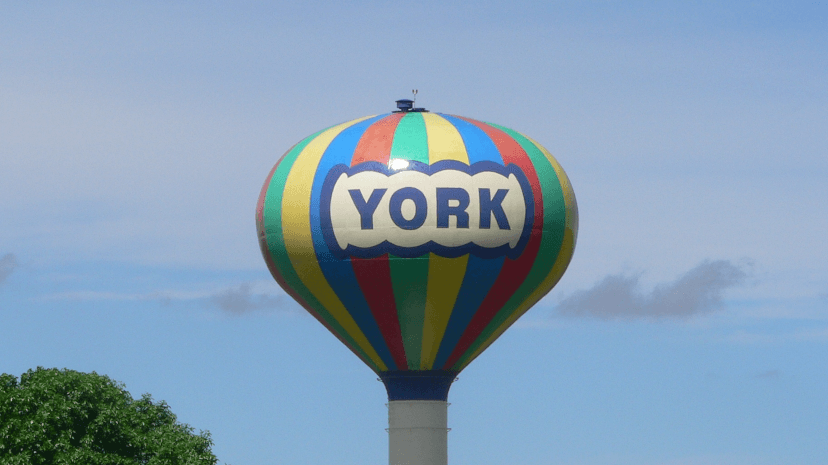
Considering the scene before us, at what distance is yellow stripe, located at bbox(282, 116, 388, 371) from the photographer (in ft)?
158

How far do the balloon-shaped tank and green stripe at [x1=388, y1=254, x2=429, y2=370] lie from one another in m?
0.03

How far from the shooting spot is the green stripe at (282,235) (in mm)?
48906

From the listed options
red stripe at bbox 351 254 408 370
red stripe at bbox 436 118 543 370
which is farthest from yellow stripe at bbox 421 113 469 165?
red stripe at bbox 351 254 408 370

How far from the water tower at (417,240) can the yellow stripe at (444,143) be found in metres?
0.04

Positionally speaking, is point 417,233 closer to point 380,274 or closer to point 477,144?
point 380,274

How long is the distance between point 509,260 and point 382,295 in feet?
11.5

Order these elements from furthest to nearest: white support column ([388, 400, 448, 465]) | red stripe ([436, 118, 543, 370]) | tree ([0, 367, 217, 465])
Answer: white support column ([388, 400, 448, 465]) < red stripe ([436, 118, 543, 370]) < tree ([0, 367, 217, 465])

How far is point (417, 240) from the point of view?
47.2 meters

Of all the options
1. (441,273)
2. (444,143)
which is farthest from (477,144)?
(441,273)

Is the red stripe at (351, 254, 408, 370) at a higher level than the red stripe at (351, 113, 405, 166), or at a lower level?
lower

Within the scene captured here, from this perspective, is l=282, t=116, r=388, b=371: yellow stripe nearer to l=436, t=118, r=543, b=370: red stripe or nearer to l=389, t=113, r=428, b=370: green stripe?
l=389, t=113, r=428, b=370: green stripe

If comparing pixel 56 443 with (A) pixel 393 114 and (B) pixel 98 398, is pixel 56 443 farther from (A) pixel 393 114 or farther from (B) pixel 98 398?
(A) pixel 393 114

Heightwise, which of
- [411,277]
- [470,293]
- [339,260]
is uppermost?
[339,260]

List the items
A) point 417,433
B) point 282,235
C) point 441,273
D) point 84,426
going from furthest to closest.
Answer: point 417,433
point 282,235
point 441,273
point 84,426
